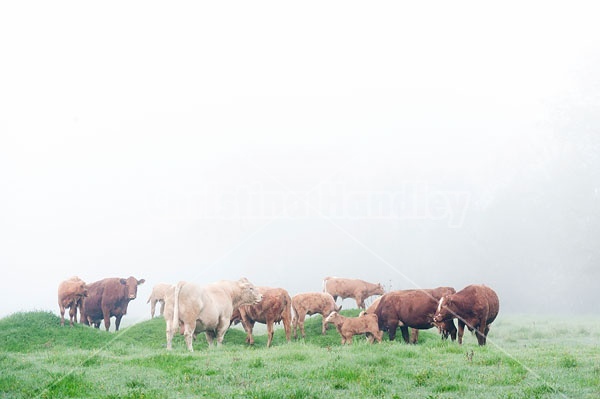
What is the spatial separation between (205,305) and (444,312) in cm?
794

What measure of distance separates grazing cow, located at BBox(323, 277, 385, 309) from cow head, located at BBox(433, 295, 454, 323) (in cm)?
1279

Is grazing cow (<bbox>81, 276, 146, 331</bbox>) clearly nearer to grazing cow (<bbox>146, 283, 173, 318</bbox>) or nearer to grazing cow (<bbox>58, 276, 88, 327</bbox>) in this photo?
grazing cow (<bbox>146, 283, 173, 318</bbox>)

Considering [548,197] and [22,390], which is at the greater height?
[548,197]

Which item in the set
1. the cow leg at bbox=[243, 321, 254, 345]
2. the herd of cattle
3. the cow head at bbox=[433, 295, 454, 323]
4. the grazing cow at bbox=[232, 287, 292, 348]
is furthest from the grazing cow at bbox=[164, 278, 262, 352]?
the cow head at bbox=[433, 295, 454, 323]

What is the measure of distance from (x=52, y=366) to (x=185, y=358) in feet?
10.6

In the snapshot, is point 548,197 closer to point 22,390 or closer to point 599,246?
point 599,246

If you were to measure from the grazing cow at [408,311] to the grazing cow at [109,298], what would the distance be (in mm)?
13746

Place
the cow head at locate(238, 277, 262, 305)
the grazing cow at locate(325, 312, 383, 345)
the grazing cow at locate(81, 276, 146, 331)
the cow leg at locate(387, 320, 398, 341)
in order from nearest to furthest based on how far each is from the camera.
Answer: the grazing cow at locate(325, 312, 383, 345), the cow leg at locate(387, 320, 398, 341), the cow head at locate(238, 277, 262, 305), the grazing cow at locate(81, 276, 146, 331)

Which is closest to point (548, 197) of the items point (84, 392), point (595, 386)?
point (595, 386)

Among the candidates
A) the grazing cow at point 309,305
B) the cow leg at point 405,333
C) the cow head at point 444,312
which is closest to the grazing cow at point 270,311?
the grazing cow at point 309,305

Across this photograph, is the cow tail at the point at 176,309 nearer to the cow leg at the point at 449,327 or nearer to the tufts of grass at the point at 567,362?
the cow leg at the point at 449,327

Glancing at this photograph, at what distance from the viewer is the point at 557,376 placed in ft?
39.8

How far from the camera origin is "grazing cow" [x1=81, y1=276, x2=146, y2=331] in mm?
29047

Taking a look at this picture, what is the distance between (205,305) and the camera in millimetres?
19406
